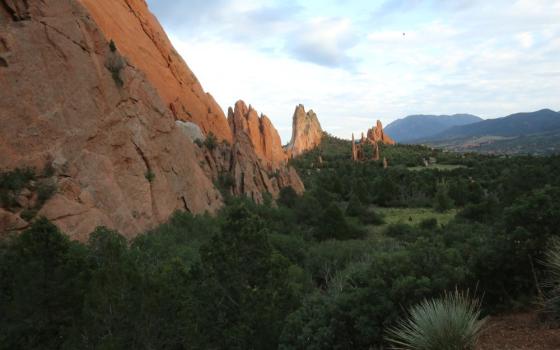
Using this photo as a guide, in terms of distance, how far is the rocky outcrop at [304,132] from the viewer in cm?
13375

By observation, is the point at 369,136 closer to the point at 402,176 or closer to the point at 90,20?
the point at 402,176

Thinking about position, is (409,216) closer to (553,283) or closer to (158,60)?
(158,60)

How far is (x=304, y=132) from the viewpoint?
138750 millimetres

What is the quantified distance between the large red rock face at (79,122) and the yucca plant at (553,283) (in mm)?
15854


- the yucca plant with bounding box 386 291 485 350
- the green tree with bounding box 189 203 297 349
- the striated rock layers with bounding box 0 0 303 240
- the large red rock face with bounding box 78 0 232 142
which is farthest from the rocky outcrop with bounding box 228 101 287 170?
the yucca plant with bounding box 386 291 485 350

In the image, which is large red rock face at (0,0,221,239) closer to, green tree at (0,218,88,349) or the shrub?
the shrub

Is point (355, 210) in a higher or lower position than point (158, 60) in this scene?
lower

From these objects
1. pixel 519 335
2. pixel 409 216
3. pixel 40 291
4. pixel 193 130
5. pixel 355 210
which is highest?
pixel 193 130

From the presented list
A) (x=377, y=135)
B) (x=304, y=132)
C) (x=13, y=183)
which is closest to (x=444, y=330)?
(x=13, y=183)

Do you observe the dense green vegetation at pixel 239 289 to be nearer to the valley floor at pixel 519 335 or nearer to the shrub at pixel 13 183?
the valley floor at pixel 519 335

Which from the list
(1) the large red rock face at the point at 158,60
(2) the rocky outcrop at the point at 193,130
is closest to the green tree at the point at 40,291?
(1) the large red rock face at the point at 158,60

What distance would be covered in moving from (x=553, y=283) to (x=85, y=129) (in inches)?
763

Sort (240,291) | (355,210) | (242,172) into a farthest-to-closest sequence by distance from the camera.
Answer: (355,210) < (242,172) < (240,291)

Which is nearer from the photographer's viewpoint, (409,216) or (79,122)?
(79,122)
